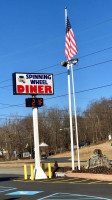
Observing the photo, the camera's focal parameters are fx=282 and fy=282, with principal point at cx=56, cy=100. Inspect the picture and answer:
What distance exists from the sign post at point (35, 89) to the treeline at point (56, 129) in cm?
6616

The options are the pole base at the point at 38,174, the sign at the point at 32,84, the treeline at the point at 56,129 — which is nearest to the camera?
the pole base at the point at 38,174

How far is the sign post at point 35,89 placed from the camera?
57.8ft

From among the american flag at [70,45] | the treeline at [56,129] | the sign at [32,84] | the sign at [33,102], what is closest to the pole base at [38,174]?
the sign at [33,102]

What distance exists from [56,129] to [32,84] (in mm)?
72775

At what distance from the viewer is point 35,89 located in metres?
18.3

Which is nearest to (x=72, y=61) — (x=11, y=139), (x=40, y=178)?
(x=40, y=178)

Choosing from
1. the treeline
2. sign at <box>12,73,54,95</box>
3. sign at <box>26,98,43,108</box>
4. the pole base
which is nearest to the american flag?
sign at <box>12,73,54,95</box>

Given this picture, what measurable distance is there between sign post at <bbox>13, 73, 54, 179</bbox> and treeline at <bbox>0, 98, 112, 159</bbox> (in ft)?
217

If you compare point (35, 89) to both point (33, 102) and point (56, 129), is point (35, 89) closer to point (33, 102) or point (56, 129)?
point (33, 102)

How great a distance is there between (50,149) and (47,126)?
851 cm

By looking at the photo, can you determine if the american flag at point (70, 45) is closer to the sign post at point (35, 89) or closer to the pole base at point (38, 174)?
the sign post at point (35, 89)

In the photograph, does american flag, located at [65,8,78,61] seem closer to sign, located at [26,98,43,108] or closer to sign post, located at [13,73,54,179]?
sign post, located at [13,73,54,179]

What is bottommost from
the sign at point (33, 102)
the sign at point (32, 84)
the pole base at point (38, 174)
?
the pole base at point (38, 174)

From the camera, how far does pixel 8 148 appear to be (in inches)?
3423
